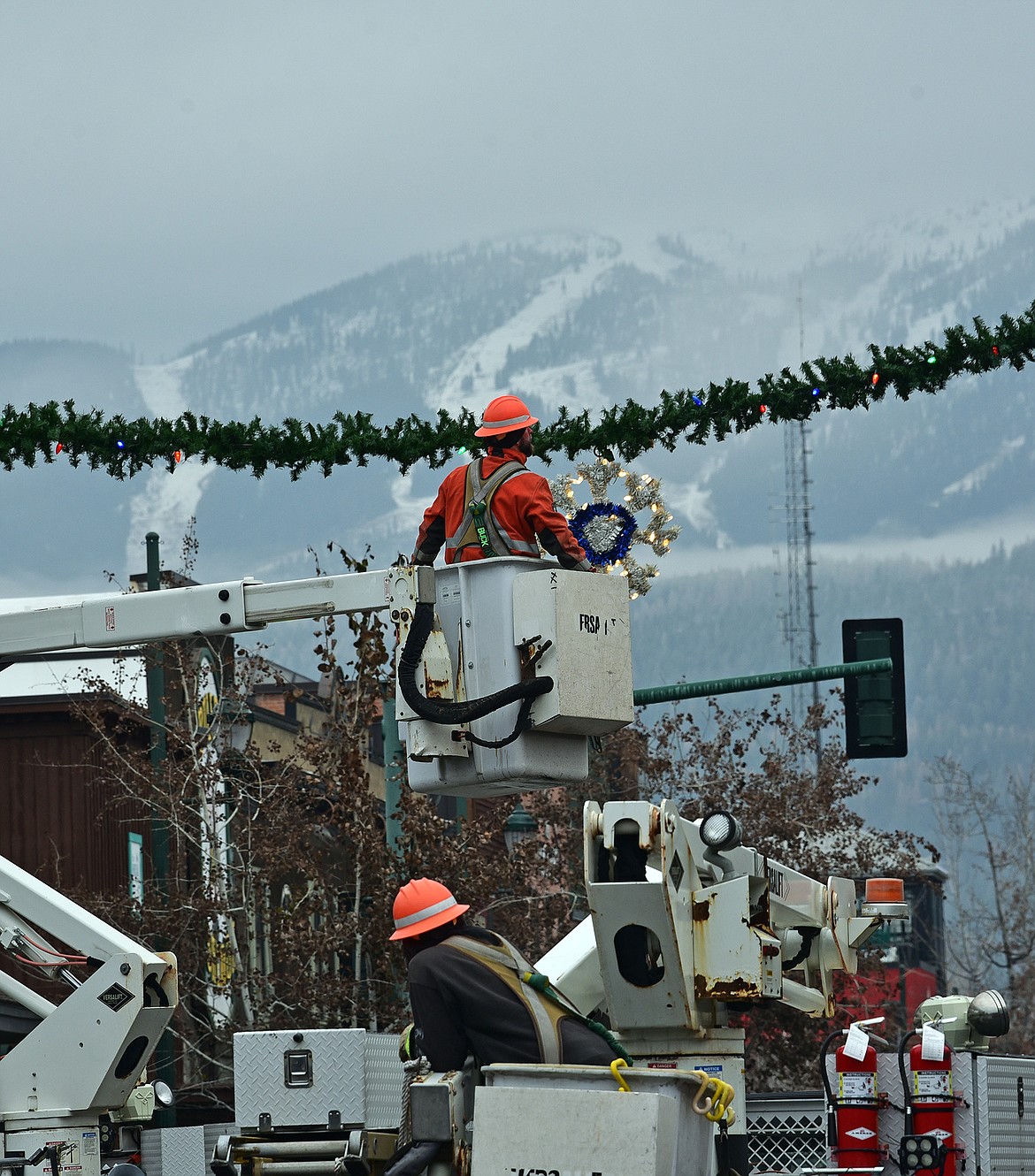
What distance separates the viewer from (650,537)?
1909 centimetres

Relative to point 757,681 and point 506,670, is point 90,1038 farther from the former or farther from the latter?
point 757,681

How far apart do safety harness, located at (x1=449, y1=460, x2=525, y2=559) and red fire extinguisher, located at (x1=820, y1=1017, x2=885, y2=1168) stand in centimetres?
401

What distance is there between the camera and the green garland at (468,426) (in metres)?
14.3

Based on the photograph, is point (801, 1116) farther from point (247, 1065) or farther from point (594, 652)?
point (594, 652)

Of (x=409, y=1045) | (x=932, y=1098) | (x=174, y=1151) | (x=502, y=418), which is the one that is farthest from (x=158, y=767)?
(x=409, y=1045)

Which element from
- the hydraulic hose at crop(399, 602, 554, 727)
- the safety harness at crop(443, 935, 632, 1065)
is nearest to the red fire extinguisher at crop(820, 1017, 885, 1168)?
the hydraulic hose at crop(399, 602, 554, 727)

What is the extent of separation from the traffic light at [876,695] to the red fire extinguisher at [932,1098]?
6.61 meters

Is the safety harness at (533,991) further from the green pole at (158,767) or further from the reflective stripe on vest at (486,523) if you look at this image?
the green pole at (158,767)

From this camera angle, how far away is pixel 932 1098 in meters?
12.5

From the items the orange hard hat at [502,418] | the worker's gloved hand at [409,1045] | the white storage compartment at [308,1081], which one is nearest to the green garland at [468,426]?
the orange hard hat at [502,418]

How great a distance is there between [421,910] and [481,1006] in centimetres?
49

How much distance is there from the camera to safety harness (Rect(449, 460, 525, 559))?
34.7 ft

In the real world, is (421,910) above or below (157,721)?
below

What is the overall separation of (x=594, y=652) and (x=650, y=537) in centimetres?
898
